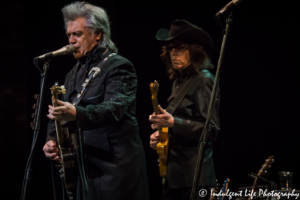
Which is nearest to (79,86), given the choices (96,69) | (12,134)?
(96,69)

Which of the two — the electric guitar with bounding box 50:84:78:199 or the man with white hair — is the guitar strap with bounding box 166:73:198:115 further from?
the electric guitar with bounding box 50:84:78:199

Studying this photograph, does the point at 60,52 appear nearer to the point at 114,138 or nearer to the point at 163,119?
the point at 114,138

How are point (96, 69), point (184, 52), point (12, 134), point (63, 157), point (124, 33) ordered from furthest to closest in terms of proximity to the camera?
point (124, 33) → point (12, 134) → point (184, 52) → point (96, 69) → point (63, 157)

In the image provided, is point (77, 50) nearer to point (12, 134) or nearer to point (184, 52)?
point (184, 52)

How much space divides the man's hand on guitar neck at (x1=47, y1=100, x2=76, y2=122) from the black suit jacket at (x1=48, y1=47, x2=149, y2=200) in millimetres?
91

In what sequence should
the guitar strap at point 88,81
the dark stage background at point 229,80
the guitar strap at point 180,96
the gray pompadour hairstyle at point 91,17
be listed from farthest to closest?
the dark stage background at point 229,80 < the guitar strap at point 180,96 < the gray pompadour hairstyle at point 91,17 < the guitar strap at point 88,81

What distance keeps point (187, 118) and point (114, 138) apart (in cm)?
71

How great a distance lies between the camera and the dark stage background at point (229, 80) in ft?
12.3

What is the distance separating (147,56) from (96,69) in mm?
1937

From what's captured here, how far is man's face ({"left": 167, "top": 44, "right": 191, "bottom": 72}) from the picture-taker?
2.84 meters

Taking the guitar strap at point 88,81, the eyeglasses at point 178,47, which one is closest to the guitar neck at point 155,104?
the guitar strap at point 88,81

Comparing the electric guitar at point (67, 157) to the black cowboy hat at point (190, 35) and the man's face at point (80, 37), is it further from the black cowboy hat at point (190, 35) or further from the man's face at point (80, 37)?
the black cowboy hat at point (190, 35)

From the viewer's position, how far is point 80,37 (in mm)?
2463

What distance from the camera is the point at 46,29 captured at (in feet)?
12.9
